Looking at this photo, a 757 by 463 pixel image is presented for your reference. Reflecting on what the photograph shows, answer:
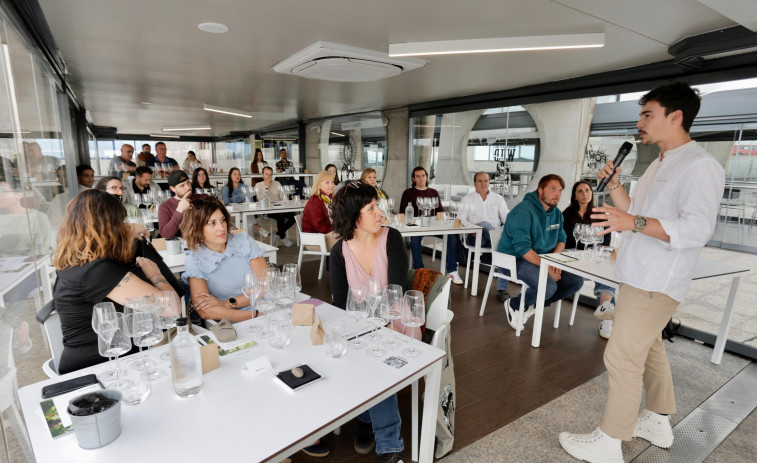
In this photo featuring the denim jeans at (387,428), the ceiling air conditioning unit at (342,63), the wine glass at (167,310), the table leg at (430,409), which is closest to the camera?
the wine glass at (167,310)

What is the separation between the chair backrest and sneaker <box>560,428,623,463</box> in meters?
1.07

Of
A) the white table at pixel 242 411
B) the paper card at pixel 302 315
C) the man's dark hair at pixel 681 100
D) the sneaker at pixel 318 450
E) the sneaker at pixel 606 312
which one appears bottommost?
the sneaker at pixel 318 450

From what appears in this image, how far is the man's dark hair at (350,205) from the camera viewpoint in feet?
8.00

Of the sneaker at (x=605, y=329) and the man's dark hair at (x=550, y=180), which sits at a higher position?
the man's dark hair at (x=550, y=180)

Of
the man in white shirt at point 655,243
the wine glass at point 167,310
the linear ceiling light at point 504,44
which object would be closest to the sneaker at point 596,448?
the man in white shirt at point 655,243

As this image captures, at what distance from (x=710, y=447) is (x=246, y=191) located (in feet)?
21.5

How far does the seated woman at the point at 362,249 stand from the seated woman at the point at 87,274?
1.03 m

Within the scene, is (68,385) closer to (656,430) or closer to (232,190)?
(656,430)

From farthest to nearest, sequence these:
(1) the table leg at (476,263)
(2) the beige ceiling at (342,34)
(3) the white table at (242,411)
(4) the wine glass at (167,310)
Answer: (1) the table leg at (476,263) < (2) the beige ceiling at (342,34) < (4) the wine glass at (167,310) < (3) the white table at (242,411)

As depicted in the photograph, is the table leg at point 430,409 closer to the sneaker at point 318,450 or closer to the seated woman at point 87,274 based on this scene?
the sneaker at point 318,450

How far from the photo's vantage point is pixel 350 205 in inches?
96.4

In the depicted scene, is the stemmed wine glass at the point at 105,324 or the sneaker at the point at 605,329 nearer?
the stemmed wine glass at the point at 105,324

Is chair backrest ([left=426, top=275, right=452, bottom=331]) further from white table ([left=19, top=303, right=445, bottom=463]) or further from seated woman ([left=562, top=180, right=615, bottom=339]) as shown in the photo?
seated woman ([left=562, top=180, right=615, bottom=339])

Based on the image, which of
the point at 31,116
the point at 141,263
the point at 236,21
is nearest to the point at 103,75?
the point at 31,116
